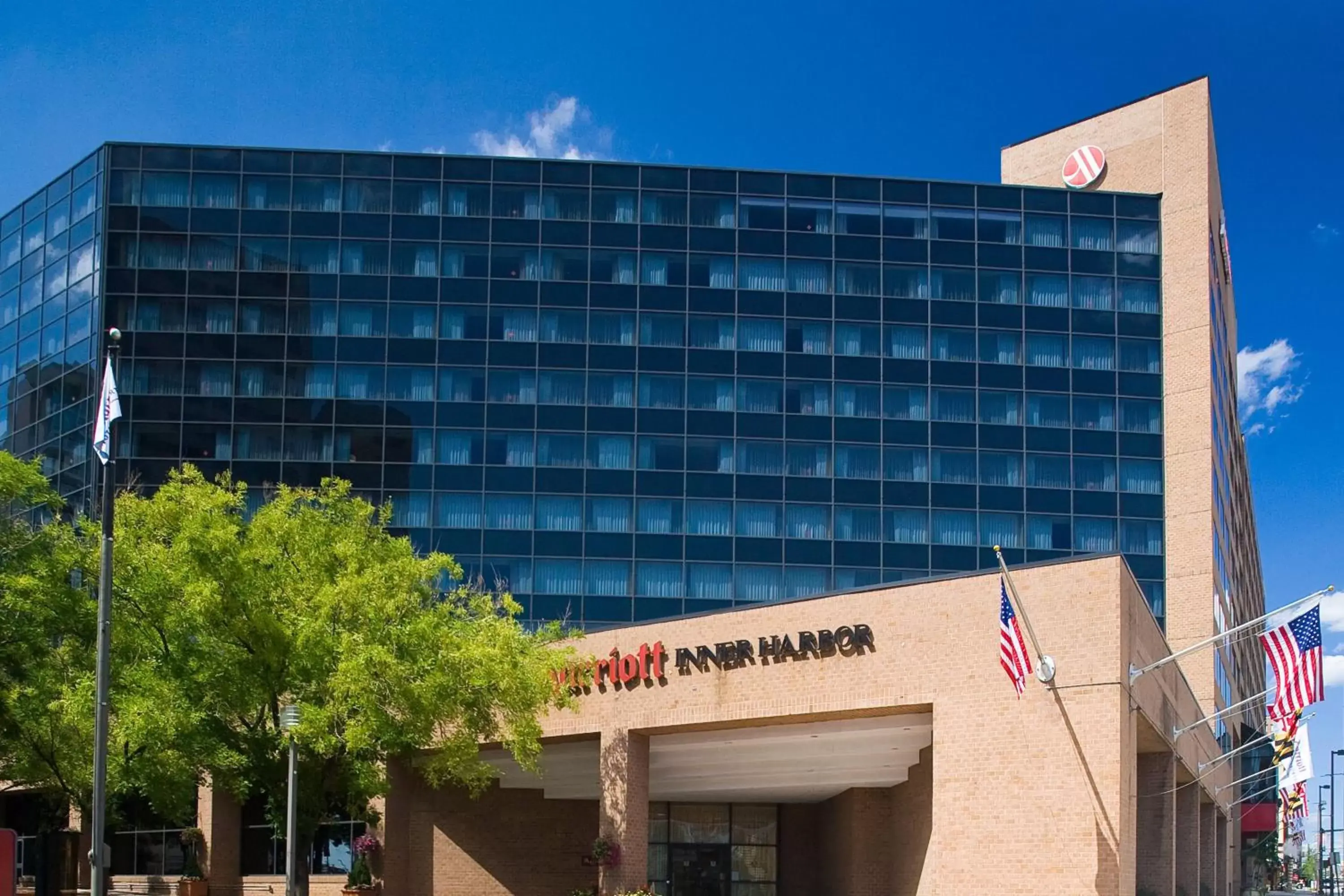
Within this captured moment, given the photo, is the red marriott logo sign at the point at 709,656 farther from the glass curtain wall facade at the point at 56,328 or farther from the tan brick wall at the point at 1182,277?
the glass curtain wall facade at the point at 56,328

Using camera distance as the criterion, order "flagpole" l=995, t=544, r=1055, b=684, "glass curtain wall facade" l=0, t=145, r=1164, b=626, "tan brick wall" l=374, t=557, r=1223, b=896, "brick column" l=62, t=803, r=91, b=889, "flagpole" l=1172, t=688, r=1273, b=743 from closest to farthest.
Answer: "flagpole" l=995, t=544, r=1055, b=684 → "tan brick wall" l=374, t=557, r=1223, b=896 → "flagpole" l=1172, t=688, r=1273, b=743 → "brick column" l=62, t=803, r=91, b=889 → "glass curtain wall facade" l=0, t=145, r=1164, b=626

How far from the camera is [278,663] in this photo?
108 ft

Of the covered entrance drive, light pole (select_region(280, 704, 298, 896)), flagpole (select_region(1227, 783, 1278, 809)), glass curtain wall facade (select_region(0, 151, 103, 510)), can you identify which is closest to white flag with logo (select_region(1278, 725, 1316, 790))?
flagpole (select_region(1227, 783, 1278, 809))

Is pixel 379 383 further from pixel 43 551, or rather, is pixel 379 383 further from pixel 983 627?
pixel 983 627

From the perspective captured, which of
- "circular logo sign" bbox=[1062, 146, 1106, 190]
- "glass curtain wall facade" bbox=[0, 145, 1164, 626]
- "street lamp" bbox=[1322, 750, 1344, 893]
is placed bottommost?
"street lamp" bbox=[1322, 750, 1344, 893]

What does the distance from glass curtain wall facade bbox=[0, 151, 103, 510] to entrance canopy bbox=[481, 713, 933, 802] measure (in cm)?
3998

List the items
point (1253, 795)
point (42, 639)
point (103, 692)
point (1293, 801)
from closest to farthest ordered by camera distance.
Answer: point (103, 692) → point (42, 639) → point (1253, 795) → point (1293, 801)

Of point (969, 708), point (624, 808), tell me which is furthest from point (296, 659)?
point (969, 708)

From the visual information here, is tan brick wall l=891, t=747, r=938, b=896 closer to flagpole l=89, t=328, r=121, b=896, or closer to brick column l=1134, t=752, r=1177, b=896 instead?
brick column l=1134, t=752, r=1177, b=896

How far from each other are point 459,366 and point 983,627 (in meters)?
49.2

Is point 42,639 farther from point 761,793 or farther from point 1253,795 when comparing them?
point 1253,795

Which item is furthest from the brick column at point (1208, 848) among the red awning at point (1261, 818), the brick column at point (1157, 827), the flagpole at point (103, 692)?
the flagpole at point (103, 692)

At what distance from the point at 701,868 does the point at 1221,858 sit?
2701 centimetres

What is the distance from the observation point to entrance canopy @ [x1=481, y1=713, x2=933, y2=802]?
3359cm
